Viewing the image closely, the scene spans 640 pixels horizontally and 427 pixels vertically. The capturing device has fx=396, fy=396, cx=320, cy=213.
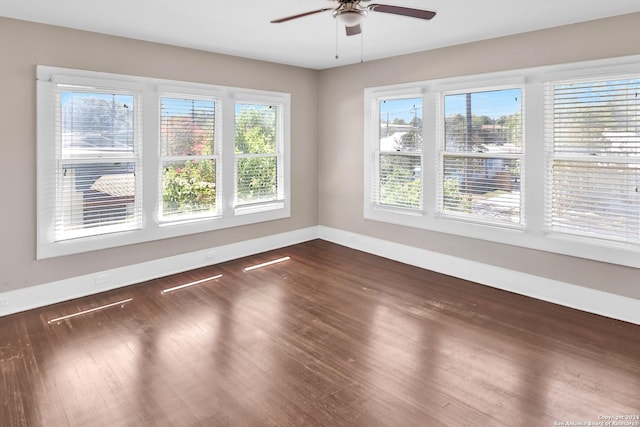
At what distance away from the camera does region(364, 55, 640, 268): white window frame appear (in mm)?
3623

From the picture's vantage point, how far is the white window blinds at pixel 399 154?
17.0 ft

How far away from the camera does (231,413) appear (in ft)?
7.68

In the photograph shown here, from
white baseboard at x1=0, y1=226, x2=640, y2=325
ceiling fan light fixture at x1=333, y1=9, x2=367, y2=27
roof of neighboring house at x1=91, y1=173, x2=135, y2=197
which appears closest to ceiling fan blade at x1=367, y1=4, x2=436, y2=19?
ceiling fan light fixture at x1=333, y1=9, x2=367, y2=27

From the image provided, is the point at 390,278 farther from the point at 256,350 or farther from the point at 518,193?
the point at 256,350

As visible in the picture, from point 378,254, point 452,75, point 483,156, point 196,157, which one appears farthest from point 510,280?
point 196,157

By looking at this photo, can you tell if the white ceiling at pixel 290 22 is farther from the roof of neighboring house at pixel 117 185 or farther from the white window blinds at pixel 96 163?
the roof of neighboring house at pixel 117 185

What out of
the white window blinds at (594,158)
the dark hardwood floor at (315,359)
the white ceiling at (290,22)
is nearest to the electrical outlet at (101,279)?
the dark hardwood floor at (315,359)

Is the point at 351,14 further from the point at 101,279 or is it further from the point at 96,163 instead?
the point at 101,279

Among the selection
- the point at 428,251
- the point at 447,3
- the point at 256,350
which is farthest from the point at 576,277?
the point at 256,350

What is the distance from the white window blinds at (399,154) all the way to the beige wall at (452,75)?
31 centimetres

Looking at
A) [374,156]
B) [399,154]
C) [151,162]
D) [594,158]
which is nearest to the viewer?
[594,158]

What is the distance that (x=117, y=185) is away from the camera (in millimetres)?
4367

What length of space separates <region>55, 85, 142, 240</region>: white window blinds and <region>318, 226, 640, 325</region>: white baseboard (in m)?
3.21

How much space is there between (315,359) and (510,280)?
8.42 ft
